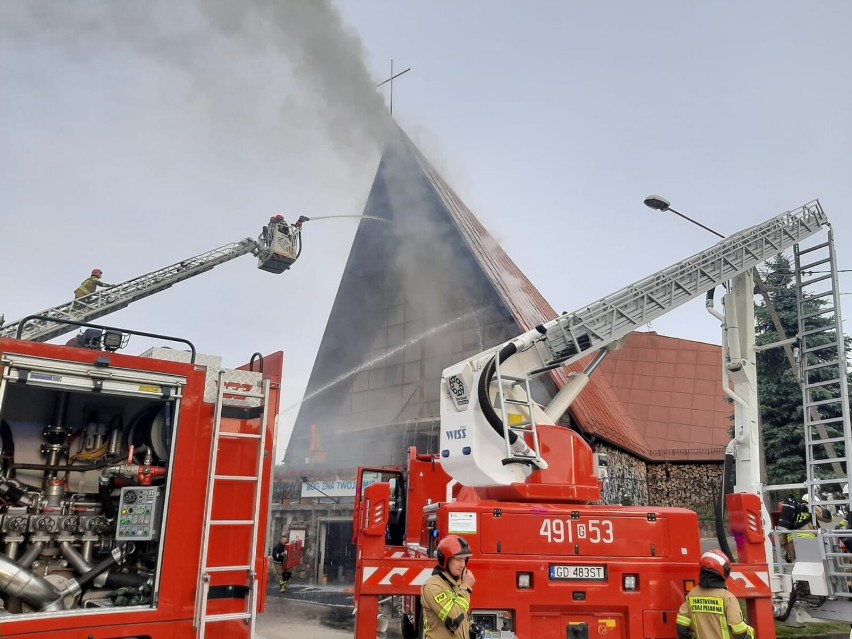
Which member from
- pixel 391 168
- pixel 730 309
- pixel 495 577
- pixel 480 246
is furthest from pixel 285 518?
pixel 495 577

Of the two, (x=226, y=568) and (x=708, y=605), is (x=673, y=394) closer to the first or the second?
(x=708, y=605)

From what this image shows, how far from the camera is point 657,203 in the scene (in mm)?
10750

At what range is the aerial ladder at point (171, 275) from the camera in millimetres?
11375

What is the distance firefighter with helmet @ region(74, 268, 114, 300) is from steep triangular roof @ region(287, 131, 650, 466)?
29.5 ft

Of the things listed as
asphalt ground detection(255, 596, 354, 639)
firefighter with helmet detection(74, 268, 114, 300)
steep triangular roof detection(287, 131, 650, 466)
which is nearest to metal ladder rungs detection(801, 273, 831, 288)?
steep triangular roof detection(287, 131, 650, 466)

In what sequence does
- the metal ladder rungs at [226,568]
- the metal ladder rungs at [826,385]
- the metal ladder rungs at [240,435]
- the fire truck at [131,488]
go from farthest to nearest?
the metal ladder rungs at [826,385]
the metal ladder rungs at [240,435]
the metal ladder rungs at [226,568]
the fire truck at [131,488]

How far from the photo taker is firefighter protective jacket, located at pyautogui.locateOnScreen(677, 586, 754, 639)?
178 inches

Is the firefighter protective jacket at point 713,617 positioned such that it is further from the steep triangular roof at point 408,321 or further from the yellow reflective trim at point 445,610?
the steep triangular roof at point 408,321

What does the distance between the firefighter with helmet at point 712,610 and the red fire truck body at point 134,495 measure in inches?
123

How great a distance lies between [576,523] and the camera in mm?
5332

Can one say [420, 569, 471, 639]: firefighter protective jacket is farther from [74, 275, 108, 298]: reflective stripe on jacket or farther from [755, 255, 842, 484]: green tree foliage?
[755, 255, 842, 484]: green tree foliage

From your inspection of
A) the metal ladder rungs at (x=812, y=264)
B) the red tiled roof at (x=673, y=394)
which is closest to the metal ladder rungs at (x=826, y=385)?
A: the metal ladder rungs at (x=812, y=264)

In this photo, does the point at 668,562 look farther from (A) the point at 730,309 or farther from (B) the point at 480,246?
(B) the point at 480,246

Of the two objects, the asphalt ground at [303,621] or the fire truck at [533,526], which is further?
the asphalt ground at [303,621]
